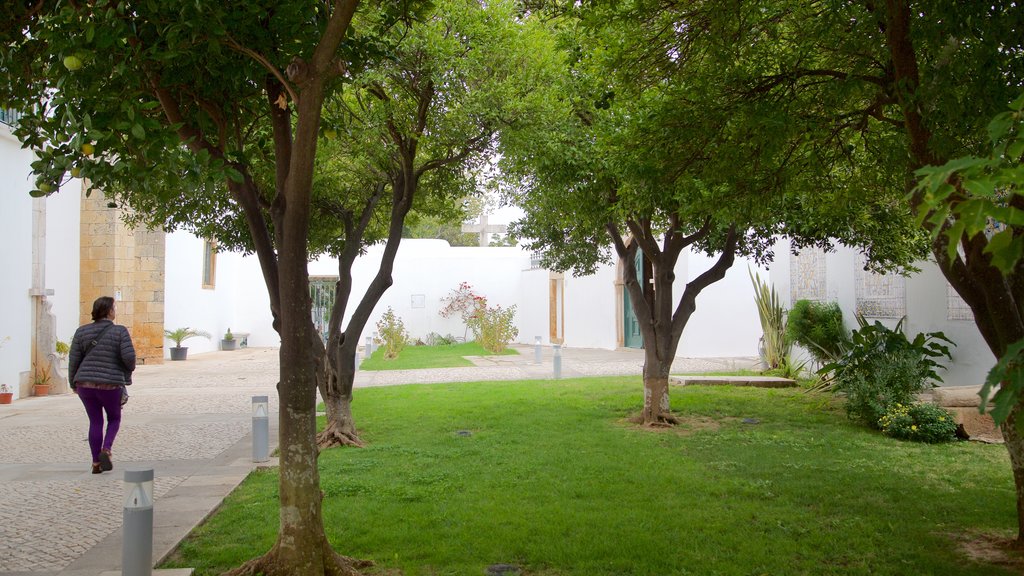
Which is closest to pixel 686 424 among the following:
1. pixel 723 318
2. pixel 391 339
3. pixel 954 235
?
pixel 954 235

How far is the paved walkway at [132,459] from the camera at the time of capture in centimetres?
503

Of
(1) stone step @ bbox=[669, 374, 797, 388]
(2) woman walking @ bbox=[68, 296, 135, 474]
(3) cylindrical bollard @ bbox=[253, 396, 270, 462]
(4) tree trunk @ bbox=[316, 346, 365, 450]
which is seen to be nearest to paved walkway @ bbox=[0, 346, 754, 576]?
(3) cylindrical bollard @ bbox=[253, 396, 270, 462]

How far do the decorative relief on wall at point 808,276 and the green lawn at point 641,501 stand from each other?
4365mm

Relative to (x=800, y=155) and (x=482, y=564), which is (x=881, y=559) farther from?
(x=800, y=155)

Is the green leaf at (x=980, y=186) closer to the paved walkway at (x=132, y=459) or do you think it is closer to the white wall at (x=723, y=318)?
the paved walkway at (x=132, y=459)

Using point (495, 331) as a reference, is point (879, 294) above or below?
above

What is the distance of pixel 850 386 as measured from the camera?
931 cm

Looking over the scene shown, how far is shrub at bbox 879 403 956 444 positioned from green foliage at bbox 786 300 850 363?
3567 mm

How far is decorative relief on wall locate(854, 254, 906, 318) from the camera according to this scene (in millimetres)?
11102

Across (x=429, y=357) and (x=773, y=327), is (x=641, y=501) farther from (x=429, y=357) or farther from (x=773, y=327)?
(x=429, y=357)

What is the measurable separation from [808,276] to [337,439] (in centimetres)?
935

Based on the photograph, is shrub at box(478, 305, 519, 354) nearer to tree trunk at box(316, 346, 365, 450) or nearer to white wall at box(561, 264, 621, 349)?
white wall at box(561, 264, 621, 349)

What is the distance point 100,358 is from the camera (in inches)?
279

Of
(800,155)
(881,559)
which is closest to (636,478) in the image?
(881,559)
